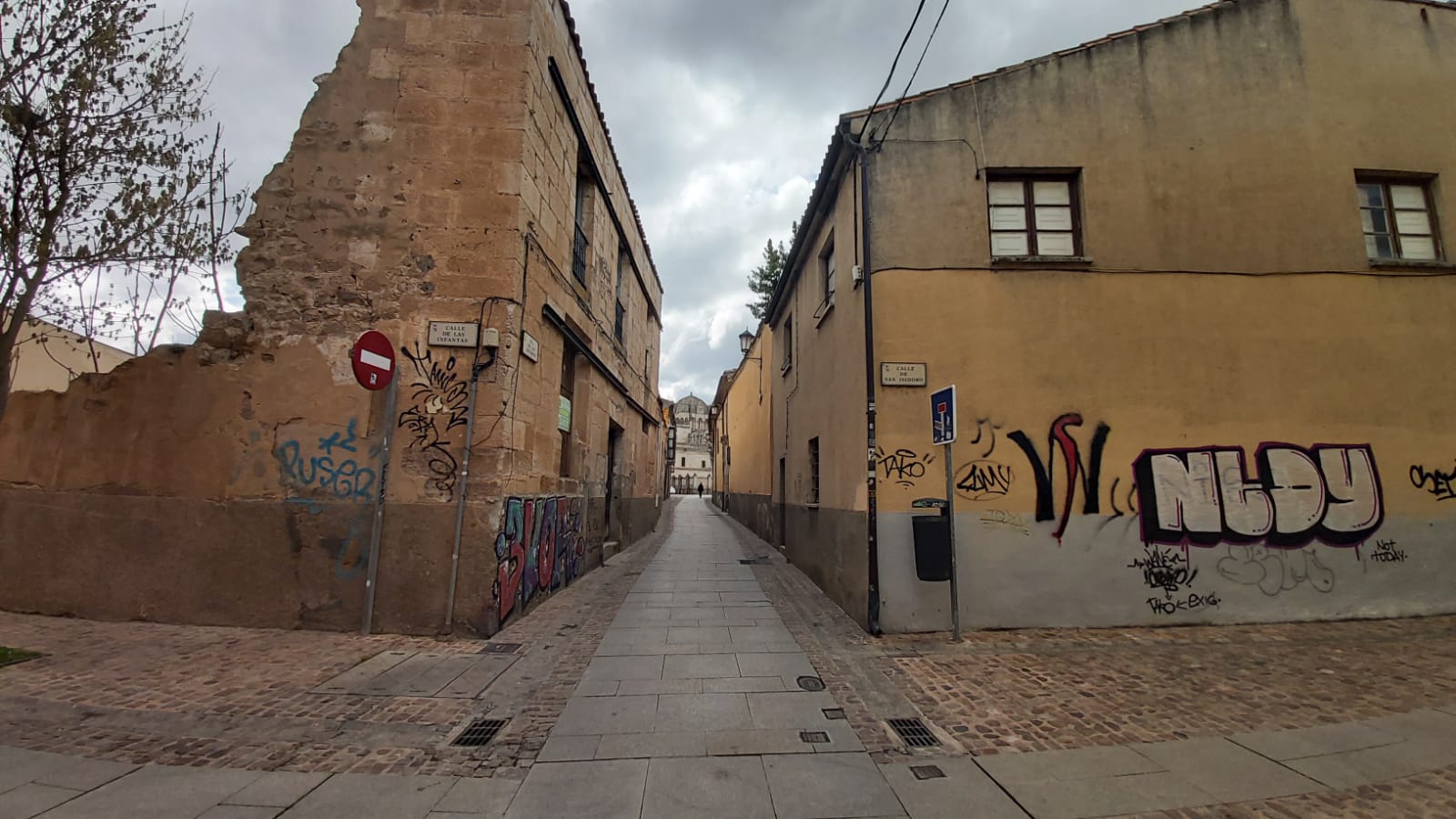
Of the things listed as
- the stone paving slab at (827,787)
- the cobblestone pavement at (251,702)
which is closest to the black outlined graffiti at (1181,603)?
the stone paving slab at (827,787)

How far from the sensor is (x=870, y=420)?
661cm

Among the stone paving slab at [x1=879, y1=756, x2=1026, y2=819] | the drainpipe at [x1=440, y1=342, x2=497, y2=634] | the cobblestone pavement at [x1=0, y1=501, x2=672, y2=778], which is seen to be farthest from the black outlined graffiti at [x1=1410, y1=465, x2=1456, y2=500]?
the drainpipe at [x1=440, y1=342, x2=497, y2=634]

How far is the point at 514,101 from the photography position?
22.7 feet

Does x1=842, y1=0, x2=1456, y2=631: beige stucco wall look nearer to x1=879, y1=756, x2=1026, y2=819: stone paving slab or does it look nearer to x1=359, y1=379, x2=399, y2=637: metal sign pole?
x1=879, y1=756, x2=1026, y2=819: stone paving slab

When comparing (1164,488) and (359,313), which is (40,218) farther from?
(1164,488)

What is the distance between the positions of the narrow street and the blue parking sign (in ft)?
7.08

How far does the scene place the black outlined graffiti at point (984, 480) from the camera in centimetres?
654

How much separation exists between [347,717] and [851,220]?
7303mm

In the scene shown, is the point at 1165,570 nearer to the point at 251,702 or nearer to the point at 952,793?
the point at 952,793

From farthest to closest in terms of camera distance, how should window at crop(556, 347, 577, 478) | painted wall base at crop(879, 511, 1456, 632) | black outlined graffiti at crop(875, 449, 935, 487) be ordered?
window at crop(556, 347, 577, 478), black outlined graffiti at crop(875, 449, 935, 487), painted wall base at crop(879, 511, 1456, 632)

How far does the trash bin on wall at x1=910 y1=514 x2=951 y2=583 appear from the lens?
616 centimetres

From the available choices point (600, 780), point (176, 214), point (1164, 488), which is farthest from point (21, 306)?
point (1164, 488)

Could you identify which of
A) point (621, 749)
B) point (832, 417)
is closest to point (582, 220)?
point (832, 417)

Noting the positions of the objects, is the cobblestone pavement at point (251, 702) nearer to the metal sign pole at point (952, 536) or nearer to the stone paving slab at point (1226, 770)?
the metal sign pole at point (952, 536)
